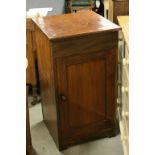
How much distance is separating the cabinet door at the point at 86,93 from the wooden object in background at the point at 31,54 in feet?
2.18

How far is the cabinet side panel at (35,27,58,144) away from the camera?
6.52 ft

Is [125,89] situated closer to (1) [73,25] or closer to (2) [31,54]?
(1) [73,25]

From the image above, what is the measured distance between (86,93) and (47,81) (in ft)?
0.86

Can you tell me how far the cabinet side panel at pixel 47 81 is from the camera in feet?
6.52

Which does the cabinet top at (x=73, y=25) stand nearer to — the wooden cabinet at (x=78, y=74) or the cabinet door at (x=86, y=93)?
the wooden cabinet at (x=78, y=74)

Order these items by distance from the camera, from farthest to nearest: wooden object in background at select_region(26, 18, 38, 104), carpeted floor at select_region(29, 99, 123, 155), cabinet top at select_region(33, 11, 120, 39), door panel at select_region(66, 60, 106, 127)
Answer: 1. wooden object in background at select_region(26, 18, 38, 104)
2. carpeted floor at select_region(29, 99, 123, 155)
3. door panel at select_region(66, 60, 106, 127)
4. cabinet top at select_region(33, 11, 120, 39)

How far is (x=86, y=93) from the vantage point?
2092 millimetres

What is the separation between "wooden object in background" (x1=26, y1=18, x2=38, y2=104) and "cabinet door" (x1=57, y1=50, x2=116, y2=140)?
0.67 metres

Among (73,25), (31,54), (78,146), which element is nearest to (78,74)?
(73,25)

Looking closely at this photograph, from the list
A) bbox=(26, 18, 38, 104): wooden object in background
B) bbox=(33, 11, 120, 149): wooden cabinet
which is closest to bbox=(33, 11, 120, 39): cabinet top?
bbox=(33, 11, 120, 149): wooden cabinet

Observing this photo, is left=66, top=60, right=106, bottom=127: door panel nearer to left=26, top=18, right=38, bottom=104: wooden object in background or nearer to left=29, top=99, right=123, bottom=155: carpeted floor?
left=29, top=99, right=123, bottom=155: carpeted floor

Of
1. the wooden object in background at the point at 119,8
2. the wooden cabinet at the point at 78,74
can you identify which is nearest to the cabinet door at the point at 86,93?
the wooden cabinet at the point at 78,74

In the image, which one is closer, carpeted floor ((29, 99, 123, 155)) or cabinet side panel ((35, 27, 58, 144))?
cabinet side panel ((35, 27, 58, 144))
